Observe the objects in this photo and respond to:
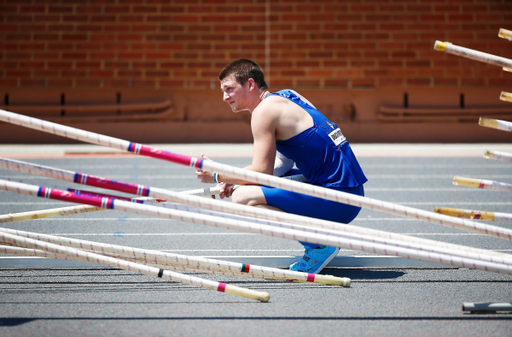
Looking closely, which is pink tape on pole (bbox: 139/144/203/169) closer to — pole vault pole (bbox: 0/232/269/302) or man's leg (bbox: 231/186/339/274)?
pole vault pole (bbox: 0/232/269/302)

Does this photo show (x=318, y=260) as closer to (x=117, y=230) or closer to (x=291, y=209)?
(x=291, y=209)

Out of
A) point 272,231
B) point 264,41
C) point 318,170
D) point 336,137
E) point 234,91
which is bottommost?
point 272,231

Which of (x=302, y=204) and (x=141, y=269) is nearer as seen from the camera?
(x=141, y=269)

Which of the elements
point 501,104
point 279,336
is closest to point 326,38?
point 501,104

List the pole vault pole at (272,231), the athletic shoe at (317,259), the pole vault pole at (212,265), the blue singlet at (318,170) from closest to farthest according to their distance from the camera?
the pole vault pole at (272,231) → the pole vault pole at (212,265) → the blue singlet at (318,170) → the athletic shoe at (317,259)

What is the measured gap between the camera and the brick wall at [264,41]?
480 inches

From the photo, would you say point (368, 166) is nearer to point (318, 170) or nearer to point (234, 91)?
point (318, 170)

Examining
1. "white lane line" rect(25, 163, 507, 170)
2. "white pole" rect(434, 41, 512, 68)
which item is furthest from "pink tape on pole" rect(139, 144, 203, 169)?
"white lane line" rect(25, 163, 507, 170)

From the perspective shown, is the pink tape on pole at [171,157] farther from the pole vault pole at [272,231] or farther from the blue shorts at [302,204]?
the blue shorts at [302,204]

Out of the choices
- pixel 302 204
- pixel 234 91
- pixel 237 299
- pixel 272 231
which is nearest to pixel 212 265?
pixel 237 299

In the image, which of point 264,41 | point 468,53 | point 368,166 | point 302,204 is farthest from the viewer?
point 264,41

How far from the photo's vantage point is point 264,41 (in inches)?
485

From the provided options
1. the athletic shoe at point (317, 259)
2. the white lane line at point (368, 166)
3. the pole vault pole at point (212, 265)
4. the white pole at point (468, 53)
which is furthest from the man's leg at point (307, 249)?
the white lane line at point (368, 166)

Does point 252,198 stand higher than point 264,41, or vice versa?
point 264,41
